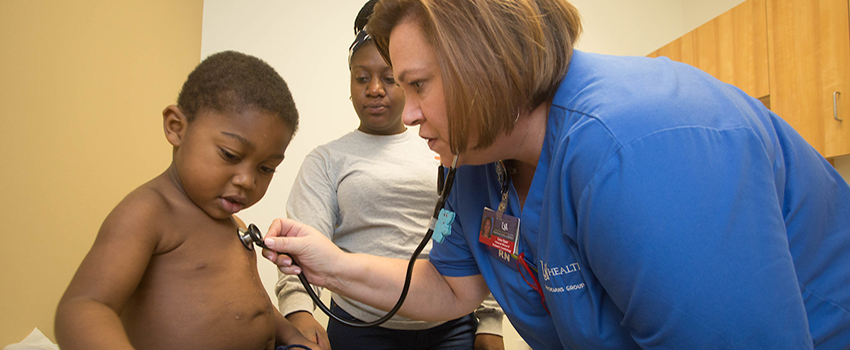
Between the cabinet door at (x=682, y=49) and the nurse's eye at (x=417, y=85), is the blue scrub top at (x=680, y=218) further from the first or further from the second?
the cabinet door at (x=682, y=49)

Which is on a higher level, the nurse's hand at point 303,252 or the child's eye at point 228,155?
the child's eye at point 228,155

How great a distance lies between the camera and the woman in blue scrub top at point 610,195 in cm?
55

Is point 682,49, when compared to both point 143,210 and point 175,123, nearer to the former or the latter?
point 175,123

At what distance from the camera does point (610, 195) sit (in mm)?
596

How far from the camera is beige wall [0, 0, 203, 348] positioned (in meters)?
1.18

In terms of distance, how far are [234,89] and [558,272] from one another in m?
0.72

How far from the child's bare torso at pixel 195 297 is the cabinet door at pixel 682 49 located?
9.81ft

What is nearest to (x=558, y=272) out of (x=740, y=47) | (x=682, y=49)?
(x=740, y=47)

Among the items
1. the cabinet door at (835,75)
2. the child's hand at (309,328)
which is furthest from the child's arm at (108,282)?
the cabinet door at (835,75)

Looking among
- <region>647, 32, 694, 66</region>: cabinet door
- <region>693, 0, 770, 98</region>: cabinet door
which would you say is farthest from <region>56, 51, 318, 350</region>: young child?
<region>647, 32, 694, 66</region>: cabinet door

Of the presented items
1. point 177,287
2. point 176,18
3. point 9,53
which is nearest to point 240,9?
point 176,18

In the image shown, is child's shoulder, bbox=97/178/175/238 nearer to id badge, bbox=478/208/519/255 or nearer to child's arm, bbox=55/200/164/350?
child's arm, bbox=55/200/164/350

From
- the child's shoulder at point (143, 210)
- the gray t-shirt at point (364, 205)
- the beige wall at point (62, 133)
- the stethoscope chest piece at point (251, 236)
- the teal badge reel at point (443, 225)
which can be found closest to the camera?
the child's shoulder at point (143, 210)

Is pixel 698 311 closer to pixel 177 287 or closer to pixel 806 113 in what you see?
pixel 177 287
